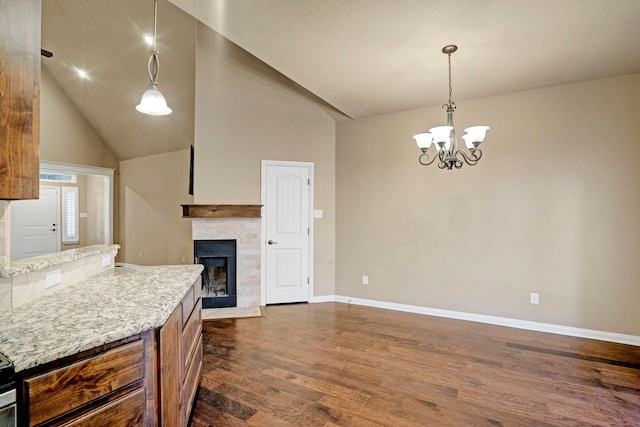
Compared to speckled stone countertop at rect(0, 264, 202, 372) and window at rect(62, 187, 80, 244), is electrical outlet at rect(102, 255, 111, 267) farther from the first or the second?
window at rect(62, 187, 80, 244)

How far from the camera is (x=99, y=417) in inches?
44.6

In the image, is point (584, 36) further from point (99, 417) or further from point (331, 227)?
point (99, 417)

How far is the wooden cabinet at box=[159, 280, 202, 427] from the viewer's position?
1.44 metres

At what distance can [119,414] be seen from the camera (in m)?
1.20

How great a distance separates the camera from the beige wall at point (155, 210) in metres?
6.44

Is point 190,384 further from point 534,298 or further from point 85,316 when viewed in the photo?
point 534,298

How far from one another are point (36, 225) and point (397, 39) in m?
8.98

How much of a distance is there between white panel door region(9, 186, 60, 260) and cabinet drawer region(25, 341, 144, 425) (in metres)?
8.09

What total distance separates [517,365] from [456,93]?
2.93 meters

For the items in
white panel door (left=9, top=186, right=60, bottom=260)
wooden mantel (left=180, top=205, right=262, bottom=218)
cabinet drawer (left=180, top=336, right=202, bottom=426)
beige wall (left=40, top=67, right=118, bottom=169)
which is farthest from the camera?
white panel door (left=9, top=186, right=60, bottom=260)

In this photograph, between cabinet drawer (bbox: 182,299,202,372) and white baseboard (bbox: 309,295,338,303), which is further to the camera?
white baseboard (bbox: 309,295,338,303)

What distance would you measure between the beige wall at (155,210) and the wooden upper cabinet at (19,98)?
5.16 meters

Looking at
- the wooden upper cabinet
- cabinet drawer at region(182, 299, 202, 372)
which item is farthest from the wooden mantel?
the wooden upper cabinet

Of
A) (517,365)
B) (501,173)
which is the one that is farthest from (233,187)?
(517,365)
